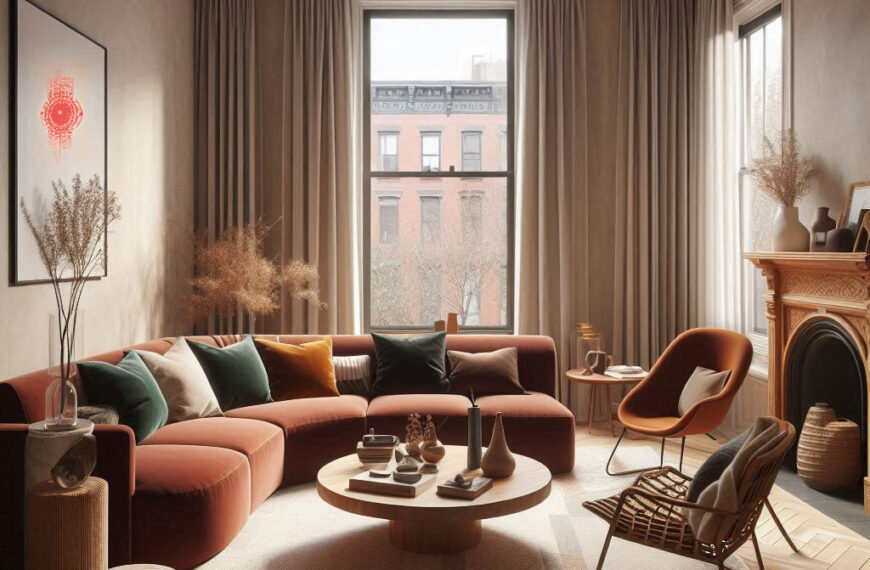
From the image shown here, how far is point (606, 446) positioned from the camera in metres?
5.14

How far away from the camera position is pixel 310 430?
412 centimetres

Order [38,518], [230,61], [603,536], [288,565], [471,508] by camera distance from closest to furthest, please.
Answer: [38,518] → [471,508] → [288,565] → [603,536] → [230,61]

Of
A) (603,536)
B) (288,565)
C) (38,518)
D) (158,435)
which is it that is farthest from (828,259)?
(38,518)

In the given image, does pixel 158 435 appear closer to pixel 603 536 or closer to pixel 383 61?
pixel 603 536

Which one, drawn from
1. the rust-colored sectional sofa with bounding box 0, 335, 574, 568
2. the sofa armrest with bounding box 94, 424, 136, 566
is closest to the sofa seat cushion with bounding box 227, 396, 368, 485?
the rust-colored sectional sofa with bounding box 0, 335, 574, 568

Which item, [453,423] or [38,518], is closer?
[38,518]

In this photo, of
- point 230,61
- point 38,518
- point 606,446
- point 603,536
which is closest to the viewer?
point 38,518

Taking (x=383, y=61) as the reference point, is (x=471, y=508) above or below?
below

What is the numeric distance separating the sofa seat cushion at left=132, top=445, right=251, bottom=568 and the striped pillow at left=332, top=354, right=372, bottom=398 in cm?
158

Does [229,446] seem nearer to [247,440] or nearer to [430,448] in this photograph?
[247,440]

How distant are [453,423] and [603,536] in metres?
1.14

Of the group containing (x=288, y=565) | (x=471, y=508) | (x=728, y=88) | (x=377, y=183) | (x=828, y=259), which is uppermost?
(x=728, y=88)

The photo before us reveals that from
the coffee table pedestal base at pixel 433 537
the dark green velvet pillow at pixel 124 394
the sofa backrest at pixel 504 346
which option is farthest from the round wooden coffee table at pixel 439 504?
the sofa backrest at pixel 504 346

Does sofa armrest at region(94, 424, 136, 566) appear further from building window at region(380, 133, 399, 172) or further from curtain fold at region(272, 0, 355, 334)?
building window at region(380, 133, 399, 172)
